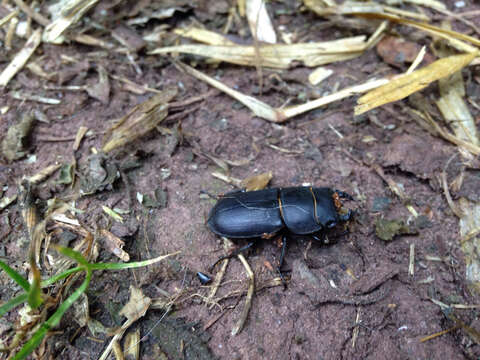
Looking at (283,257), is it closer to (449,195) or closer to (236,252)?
(236,252)

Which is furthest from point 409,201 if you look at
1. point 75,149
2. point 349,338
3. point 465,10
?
point 75,149

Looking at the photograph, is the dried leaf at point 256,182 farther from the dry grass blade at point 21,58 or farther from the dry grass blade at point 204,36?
the dry grass blade at point 21,58

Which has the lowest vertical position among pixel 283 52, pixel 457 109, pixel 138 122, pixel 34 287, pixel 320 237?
pixel 320 237

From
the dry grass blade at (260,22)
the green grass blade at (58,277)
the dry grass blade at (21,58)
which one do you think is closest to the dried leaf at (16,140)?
the dry grass blade at (21,58)

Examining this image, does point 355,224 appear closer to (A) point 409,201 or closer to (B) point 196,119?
(A) point 409,201

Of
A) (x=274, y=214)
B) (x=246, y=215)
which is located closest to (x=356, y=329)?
(x=274, y=214)

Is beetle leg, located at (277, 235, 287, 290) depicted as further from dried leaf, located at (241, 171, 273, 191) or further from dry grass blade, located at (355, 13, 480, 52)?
dry grass blade, located at (355, 13, 480, 52)

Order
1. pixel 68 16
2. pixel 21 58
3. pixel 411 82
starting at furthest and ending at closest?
pixel 21 58
pixel 68 16
pixel 411 82
